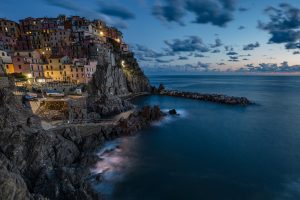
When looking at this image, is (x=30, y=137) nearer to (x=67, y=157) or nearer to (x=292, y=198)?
(x=67, y=157)

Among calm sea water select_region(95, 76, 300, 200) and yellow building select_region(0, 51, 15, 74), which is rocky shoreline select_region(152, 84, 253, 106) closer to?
calm sea water select_region(95, 76, 300, 200)

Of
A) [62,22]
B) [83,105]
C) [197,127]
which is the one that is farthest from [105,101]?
[62,22]

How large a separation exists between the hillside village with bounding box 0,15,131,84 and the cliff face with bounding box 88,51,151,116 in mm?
2710

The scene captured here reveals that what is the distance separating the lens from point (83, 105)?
40.3 m

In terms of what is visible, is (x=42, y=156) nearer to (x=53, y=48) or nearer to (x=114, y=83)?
(x=114, y=83)

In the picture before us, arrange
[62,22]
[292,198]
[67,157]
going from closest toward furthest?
1. [292,198]
2. [67,157]
3. [62,22]

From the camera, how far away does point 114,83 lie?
68188 millimetres

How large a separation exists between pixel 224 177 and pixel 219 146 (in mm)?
9085

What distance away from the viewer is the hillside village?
4908cm

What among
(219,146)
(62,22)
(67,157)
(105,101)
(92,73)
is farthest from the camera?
(62,22)

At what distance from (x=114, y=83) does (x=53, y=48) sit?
2294cm

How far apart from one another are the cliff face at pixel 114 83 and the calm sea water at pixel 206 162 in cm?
1331

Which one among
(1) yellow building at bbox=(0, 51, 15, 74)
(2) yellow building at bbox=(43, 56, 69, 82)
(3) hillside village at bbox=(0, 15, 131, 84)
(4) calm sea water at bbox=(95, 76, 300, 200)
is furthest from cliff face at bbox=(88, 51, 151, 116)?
(1) yellow building at bbox=(0, 51, 15, 74)

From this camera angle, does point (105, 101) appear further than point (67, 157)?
Yes
